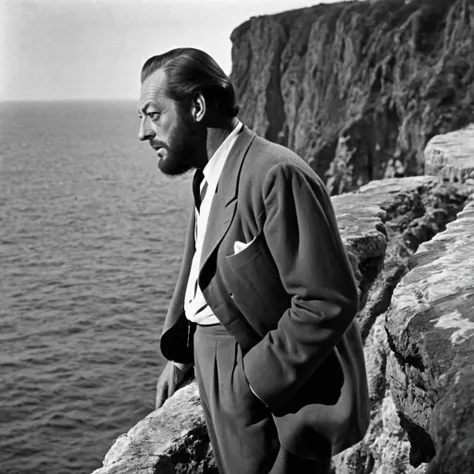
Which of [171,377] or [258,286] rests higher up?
[258,286]

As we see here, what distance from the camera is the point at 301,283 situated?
2152 millimetres

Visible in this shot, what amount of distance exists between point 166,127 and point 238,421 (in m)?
0.90

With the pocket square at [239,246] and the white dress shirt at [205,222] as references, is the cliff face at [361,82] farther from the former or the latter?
the pocket square at [239,246]

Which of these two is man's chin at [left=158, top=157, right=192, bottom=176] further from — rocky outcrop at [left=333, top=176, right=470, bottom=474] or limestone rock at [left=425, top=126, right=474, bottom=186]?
limestone rock at [left=425, top=126, right=474, bottom=186]

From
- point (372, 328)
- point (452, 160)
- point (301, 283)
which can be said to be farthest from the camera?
point (452, 160)

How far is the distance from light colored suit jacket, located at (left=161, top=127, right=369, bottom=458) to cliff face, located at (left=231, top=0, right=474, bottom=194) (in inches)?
1222

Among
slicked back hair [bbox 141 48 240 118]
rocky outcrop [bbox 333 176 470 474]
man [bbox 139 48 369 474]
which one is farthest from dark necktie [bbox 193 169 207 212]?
rocky outcrop [bbox 333 176 470 474]

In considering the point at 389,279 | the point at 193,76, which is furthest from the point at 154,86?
the point at 389,279

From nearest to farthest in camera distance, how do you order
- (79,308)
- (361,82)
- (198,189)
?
(198,189), (79,308), (361,82)

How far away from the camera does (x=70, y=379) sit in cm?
2228

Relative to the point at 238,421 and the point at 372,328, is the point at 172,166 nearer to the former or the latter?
the point at 238,421

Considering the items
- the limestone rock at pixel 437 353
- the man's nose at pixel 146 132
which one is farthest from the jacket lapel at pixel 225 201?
the limestone rock at pixel 437 353

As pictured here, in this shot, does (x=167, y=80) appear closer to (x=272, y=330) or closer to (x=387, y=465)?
(x=272, y=330)

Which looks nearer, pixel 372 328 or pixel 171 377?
pixel 171 377
